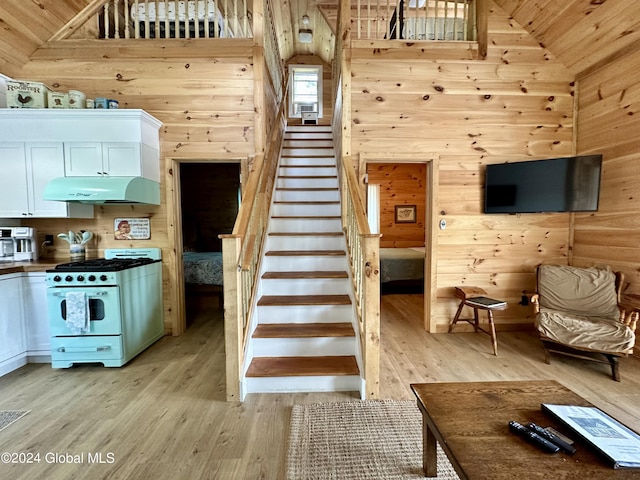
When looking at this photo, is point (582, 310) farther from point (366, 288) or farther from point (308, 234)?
point (308, 234)

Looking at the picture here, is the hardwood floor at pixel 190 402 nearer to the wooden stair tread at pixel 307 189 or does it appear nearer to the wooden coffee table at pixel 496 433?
the wooden coffee table at pixel 496 433

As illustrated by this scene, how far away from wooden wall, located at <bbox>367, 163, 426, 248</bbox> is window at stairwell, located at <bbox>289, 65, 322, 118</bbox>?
235cm

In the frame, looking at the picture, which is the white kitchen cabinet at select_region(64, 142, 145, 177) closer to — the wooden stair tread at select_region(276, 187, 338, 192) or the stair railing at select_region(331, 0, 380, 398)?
the wooden stair tread at select_region(276, 187, 338, 192)

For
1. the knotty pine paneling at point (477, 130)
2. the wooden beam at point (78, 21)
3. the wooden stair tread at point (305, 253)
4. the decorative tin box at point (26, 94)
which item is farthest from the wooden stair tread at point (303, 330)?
the wooden beam at point (78, 21)

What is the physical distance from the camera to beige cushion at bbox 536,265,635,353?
2.50m

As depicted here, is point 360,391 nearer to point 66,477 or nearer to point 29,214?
point 66,477

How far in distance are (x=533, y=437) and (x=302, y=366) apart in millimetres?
1560

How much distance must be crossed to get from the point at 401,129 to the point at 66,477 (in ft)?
13.0

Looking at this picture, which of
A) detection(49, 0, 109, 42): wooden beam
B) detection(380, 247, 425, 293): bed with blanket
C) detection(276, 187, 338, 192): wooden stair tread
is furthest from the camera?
detection(380, 247, 425, 293): bed with blanket

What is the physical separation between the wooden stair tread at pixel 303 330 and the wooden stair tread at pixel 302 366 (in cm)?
20

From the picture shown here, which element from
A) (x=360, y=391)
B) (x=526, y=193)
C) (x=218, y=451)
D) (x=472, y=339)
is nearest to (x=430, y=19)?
(x=526, y=193)

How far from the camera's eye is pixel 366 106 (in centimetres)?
340

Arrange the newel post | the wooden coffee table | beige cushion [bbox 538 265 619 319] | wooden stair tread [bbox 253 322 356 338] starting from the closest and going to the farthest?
the wooden coffee table → the newel post → wooden stair tread [bbox 253 322 356 338] → beige cushion [bbox 538 265 619 319]

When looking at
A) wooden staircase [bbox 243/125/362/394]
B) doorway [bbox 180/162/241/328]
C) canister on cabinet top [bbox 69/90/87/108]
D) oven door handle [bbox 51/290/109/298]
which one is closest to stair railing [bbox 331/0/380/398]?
wooden staircase [bbox 243/125/362/394]
